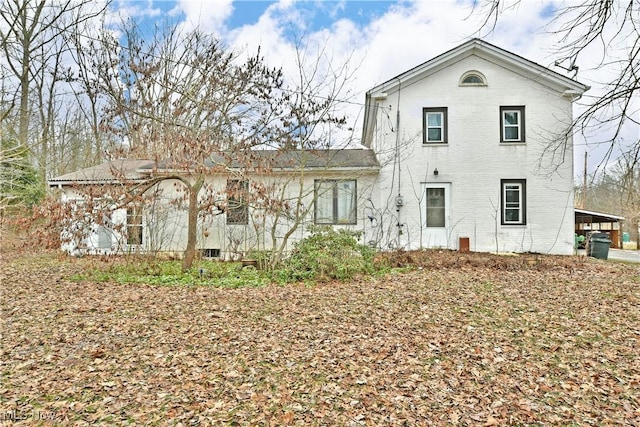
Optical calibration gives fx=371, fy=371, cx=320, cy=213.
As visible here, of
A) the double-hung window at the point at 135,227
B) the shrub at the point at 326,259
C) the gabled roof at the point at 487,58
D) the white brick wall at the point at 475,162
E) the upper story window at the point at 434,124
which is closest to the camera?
the shrub at the point at 326,259

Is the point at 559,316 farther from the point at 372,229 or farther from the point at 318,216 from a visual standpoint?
the point at 318,216

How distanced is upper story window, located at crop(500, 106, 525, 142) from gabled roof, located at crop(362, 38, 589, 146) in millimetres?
1213

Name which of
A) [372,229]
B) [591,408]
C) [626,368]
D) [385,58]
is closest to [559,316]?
[626,368]

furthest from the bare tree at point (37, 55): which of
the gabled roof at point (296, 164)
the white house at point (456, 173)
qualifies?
the white house at point (456, 173)

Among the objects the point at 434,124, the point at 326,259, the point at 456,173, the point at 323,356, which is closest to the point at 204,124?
the point at 326,259

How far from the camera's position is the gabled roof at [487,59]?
1223cm

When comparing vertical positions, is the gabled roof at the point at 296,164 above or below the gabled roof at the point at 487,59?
below

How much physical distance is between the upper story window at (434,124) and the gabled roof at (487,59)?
4.02 feet

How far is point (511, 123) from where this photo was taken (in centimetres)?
1256

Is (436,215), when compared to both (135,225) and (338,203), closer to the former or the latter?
(338,203)

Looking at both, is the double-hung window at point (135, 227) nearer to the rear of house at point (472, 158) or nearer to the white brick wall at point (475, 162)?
the rear of house at point (472, 158)

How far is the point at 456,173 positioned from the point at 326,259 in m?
6.50

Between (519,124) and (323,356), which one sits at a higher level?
(519,124)

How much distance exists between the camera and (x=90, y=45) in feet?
38.2
